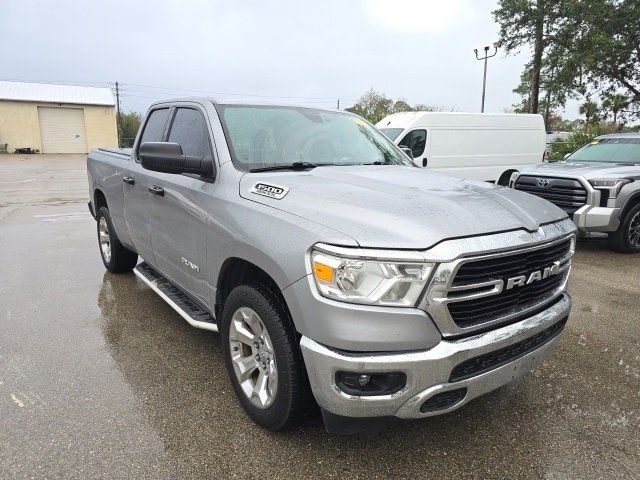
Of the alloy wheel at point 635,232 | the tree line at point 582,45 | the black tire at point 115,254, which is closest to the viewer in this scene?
the black tire at point 115,254

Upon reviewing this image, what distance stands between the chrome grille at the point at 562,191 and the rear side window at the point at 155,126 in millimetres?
5622

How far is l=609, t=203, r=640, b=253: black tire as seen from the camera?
6.93 m

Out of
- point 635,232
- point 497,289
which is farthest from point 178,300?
point 635,232

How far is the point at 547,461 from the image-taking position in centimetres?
246

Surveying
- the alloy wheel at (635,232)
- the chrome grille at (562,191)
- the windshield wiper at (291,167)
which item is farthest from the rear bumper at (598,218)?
the windshield wiper at (291,167)

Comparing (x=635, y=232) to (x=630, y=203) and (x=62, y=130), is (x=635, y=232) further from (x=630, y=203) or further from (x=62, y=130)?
(x=62, y=130)

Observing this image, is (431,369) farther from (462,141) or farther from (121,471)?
(462,141)

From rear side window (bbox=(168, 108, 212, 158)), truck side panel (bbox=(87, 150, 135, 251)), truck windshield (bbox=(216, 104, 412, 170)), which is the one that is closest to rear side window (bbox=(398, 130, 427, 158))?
truck side panel (bbox=(87, 150, 135, 251))

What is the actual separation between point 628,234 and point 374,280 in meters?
6.55

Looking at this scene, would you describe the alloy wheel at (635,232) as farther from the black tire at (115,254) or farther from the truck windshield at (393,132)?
the black tire at (115,254)

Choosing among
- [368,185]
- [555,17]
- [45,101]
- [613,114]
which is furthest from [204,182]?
[45,101]

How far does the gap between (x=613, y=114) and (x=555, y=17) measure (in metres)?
6.15

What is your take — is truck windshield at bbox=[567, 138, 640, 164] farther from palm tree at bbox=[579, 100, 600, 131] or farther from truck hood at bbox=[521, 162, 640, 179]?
palm tree at bbox=[579, 100, 600, 131]

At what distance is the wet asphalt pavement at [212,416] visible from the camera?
2.39 m
